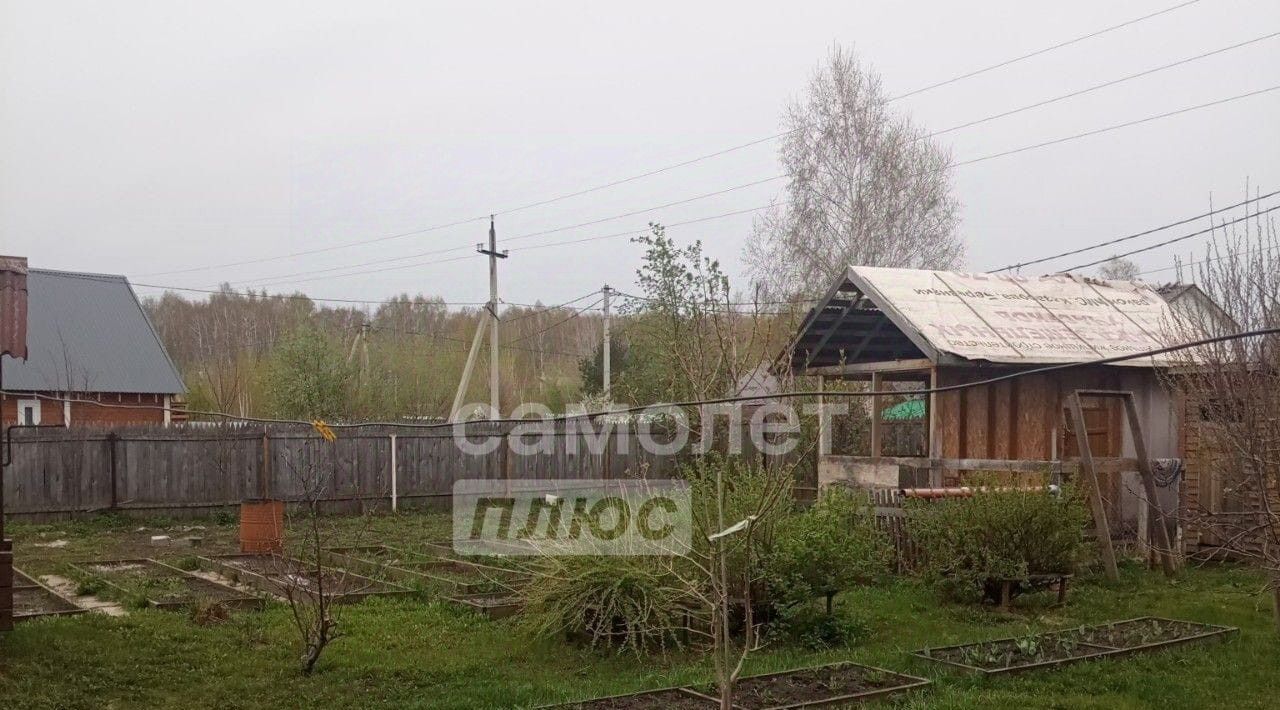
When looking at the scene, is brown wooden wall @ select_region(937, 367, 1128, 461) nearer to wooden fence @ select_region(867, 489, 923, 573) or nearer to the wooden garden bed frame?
wooden fence @ select_region(867, 489, 923, 573)

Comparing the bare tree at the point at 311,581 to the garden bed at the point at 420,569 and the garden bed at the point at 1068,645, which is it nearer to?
the garden bed at the point at 420,569

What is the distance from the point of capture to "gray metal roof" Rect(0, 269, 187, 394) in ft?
94.5

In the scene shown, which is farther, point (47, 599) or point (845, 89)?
point (845, 89)

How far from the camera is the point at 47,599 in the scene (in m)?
10.2

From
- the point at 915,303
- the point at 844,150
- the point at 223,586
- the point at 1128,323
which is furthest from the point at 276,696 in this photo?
the point at 844,150

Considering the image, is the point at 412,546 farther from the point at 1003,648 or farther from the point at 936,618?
the point at 1003,648

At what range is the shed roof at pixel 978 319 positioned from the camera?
12.7m

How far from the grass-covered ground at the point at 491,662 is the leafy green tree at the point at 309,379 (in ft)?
60.1

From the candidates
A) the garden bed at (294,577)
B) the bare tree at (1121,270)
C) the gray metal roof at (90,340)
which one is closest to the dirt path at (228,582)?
the garden bed at (294,577)

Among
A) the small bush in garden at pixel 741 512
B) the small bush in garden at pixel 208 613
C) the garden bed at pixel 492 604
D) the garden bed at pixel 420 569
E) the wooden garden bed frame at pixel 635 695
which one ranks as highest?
the small bush in garden at pixel 741 512

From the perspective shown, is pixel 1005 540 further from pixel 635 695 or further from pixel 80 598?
pixel 80 598

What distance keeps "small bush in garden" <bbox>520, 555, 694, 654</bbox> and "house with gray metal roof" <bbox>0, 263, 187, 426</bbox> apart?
892 inches

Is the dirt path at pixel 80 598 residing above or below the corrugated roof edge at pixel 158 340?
below

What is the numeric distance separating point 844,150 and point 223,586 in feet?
65.6
